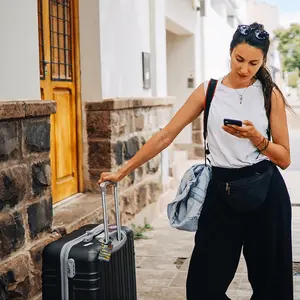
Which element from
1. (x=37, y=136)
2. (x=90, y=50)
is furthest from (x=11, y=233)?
(x=90, y=50)

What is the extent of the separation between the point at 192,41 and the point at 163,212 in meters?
6.49

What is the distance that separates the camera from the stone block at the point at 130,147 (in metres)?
6.59

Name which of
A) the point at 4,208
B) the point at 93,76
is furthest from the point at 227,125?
the point at 93,76

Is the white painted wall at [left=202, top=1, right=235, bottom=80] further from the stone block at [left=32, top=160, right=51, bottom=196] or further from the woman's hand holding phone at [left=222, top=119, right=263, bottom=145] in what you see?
the woman's hand holding phone at [left=222, top=119, right=263, bottom=145]

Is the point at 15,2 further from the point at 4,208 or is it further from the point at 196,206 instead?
the point at 196,206

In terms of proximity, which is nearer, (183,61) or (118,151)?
(118,151)

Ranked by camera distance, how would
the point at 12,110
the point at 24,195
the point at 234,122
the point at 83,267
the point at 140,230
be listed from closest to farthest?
the point at 234,122 → the point at 83,267 → the point at 12,110 → the point at 24,195 → the point at 140,230

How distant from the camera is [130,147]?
6734 millimetres

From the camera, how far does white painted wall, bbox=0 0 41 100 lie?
3965 mm

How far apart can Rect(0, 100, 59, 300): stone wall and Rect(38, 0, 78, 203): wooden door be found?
106cm

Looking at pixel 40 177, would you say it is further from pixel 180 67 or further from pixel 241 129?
pixel 180 67

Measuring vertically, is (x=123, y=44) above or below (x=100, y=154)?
above

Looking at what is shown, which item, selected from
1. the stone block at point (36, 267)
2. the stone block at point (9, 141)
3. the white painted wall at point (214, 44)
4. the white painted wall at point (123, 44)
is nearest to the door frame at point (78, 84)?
the white painted wall at point (123, 44)

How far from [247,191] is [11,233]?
1447 mm
